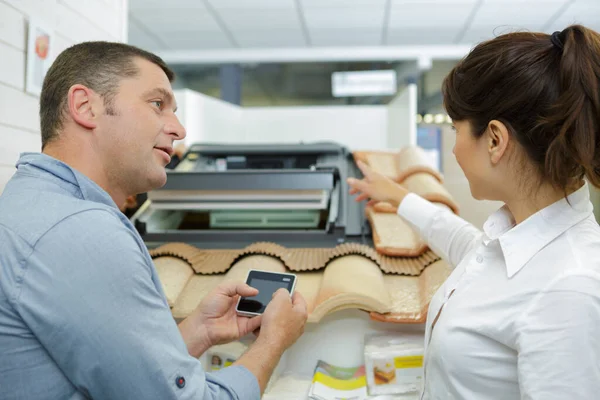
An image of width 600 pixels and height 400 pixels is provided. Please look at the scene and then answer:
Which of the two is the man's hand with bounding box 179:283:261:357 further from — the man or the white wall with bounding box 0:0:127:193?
the white wall with bounding box 0:0:127:193

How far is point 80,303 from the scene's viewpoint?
748 millimetres

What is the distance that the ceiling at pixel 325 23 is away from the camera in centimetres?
491

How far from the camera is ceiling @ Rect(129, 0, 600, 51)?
4.90m

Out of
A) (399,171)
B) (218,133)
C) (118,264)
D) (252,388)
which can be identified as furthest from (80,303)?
(218,133)

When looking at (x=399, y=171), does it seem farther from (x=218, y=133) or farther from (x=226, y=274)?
(x=218, y=133)

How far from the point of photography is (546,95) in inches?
34.4

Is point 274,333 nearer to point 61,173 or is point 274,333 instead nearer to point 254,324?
point 254,324

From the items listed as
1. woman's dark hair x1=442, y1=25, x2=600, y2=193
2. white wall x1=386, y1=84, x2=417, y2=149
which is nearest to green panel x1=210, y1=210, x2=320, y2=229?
woman's dark hair x1=442, y1=25, x2=600, y2=193

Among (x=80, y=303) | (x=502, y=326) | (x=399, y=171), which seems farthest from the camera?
(x=399, y=171)

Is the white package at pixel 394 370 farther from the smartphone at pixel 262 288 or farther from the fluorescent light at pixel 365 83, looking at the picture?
the fluorescent light at pixel 365 83

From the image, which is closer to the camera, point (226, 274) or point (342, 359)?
point (342, 359)

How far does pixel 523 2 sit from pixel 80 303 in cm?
518

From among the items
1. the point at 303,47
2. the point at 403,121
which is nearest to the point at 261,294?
the point at 403,121

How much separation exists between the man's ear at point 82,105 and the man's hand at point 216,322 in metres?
0.52
